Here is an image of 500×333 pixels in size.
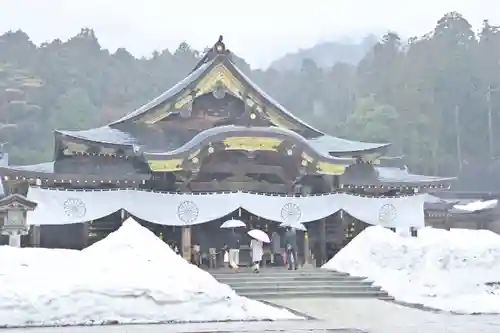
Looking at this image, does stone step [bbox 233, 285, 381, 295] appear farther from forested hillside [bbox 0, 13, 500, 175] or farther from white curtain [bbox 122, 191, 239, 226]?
forested hillside [bbox 0, 13, 500, 175]

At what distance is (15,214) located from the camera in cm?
1523

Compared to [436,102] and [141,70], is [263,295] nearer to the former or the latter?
[436,102]

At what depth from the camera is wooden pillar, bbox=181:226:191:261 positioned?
16.9 meters

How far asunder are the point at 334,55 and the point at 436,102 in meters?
94.7

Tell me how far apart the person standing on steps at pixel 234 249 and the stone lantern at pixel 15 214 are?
5.50m

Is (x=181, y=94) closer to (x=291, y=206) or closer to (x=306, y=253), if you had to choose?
(x=291, y=206)

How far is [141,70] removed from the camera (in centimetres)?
7081

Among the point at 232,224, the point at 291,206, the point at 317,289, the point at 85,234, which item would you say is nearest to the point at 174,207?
the point at 232,224

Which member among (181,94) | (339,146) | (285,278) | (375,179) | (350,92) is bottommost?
(285,278)

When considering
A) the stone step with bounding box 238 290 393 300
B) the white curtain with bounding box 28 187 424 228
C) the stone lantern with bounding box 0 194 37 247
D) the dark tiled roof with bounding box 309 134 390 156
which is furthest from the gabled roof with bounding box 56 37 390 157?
the stone step with bounding box 238 290 393 300

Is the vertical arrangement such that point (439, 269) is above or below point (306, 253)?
below

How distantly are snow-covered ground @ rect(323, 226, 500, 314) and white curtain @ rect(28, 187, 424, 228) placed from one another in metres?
2.33

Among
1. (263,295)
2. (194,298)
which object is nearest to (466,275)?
(263,295)

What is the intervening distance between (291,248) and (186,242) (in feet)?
9.74
